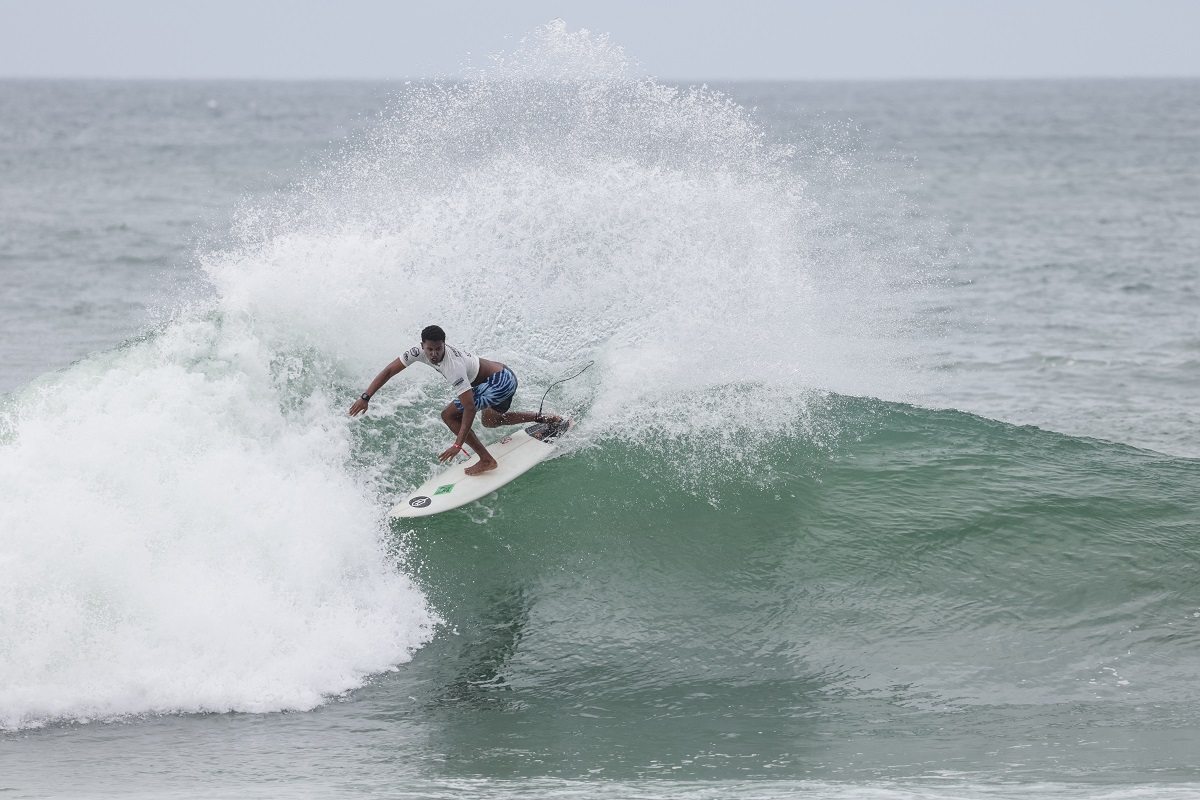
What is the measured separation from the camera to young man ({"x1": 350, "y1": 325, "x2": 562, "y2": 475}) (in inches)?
375

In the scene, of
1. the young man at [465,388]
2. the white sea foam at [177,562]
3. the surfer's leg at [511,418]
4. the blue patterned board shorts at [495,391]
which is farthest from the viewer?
the surfer's leg at [511,418]

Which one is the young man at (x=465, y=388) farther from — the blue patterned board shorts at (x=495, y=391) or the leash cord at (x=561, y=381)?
the leash cord at (x=561, y=381)

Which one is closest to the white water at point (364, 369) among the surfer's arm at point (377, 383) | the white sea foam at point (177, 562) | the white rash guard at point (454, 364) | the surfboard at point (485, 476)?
the white sea foam at point (177, 562)

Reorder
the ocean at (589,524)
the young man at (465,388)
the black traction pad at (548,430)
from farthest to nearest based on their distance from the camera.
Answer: the black traction pad at (548,430), the young man at (465,388), the ocean at (589,524)

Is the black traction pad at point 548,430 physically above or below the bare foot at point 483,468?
above

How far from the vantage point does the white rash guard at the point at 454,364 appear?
9.59 meters

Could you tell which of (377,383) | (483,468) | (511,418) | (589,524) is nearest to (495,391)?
(511,418)

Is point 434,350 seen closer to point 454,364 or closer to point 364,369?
point 454,364

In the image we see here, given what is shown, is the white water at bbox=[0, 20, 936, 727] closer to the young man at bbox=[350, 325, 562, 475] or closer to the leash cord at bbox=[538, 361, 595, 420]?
the leash cord at bbox=[538, 361, 595, 420]

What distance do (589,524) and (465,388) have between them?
1.57 meters

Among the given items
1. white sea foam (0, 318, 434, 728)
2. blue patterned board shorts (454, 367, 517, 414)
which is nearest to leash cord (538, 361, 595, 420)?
blue patterned board shorts (454, 367, 517, 414)

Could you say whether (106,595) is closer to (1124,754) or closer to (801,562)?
(801,562)

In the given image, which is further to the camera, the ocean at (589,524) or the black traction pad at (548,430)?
the black traction pad at (548,430)

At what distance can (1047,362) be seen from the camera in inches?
683
